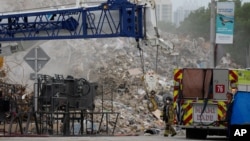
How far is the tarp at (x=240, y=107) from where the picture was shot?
24578mm

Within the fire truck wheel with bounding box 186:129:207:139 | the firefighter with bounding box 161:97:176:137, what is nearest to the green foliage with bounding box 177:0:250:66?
the firefighter with bounding box 161:97:176:137

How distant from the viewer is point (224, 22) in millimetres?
39875

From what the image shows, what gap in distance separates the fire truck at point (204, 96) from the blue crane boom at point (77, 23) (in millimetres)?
4620

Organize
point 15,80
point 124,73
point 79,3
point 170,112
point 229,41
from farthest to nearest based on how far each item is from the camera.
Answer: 1. point 124,73
2. point 15,80
3. point 229,41
4. point 79,3
5. point 170,112

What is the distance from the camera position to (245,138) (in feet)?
79.0

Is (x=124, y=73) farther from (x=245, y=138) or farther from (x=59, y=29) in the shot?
(x=245, y=138)

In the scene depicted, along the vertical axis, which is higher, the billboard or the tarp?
the billboard

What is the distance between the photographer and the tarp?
24578 mm

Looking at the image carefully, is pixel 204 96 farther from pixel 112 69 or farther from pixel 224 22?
pixel 112 69

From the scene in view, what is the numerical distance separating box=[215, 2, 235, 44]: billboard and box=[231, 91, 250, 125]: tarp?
14865 mm

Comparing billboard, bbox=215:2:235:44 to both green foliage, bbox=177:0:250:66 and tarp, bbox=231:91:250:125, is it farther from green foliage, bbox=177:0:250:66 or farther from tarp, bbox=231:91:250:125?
green foliage, bbox=177:0:250:66

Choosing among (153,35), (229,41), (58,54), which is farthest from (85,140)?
(58,54)

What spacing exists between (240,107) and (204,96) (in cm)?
331

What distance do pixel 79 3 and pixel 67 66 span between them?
19.4m
